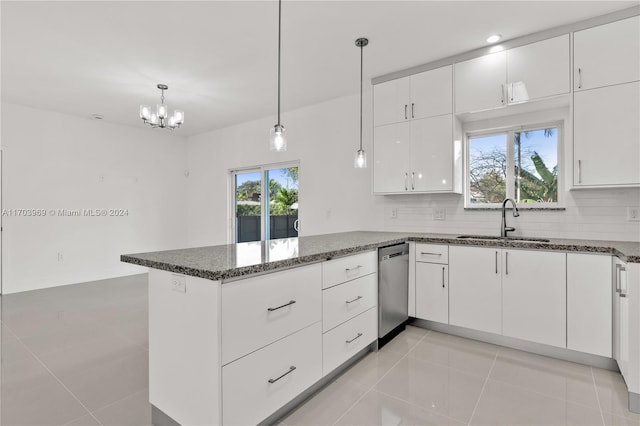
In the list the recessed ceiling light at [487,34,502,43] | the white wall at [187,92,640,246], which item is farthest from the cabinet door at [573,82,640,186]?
the recessed ceiling light at [487,34,502,43]

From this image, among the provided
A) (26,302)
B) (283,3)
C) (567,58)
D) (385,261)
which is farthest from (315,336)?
(26,302)

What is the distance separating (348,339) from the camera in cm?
226

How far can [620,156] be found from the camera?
7.91 feet

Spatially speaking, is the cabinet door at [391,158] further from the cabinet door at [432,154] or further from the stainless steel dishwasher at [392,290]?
the stainless steel dishwasher at [392,290]

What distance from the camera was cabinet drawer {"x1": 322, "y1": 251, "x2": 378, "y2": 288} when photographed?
206 cm

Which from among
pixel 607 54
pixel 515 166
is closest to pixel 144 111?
pixel 515 166

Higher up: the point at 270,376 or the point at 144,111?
the point at 144,111

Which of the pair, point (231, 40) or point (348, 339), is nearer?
point (348, 339)

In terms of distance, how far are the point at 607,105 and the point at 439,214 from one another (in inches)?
62.8

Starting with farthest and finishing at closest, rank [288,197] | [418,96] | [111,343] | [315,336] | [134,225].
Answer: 1. [134,225]
2. [288,197]
3. [418,96]
4. [111,343]
5. [315,336]

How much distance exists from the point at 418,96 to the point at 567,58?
1203mm

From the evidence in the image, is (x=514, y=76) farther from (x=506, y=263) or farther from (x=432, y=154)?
(x=506, y=263)

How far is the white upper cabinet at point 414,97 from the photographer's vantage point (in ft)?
10.4

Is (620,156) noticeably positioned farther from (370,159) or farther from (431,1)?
(370,159)
